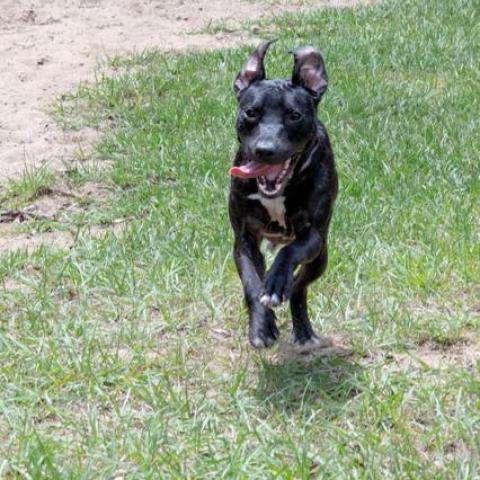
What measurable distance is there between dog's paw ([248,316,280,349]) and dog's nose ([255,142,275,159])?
0.63 m

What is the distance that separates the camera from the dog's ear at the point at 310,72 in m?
4.54

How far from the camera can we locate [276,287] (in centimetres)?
419

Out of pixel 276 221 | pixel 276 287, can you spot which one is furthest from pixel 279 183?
pixel 276 287

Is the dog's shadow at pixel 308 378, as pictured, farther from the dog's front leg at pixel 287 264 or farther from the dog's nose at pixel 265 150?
the dog's nose at pixel 265 150

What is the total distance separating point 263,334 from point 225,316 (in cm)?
98

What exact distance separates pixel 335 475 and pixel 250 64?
1.74m

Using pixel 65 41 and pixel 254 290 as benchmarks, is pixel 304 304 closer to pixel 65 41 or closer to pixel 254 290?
pixel 254 290

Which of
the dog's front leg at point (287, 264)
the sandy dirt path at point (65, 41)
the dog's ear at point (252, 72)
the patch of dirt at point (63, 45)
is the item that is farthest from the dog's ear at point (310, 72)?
the sandy dirt path at point (65, 41)

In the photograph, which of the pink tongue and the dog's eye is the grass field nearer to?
the pink tongue

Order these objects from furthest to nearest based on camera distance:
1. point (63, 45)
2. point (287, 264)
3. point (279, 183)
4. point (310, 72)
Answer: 1. point (63, 45)
2. point (310, 72)
3. point (279, 183)
4. point (287, 264)

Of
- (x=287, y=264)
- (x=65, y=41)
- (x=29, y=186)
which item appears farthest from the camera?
(x=65, y=41)

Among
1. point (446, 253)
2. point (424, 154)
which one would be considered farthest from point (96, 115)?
point (446, 253)

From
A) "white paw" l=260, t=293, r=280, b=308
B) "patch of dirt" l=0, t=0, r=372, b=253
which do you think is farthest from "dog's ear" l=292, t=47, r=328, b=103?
"patch of dirt" l=0, t=0, r=372, b=253

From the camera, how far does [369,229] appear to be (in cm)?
604
